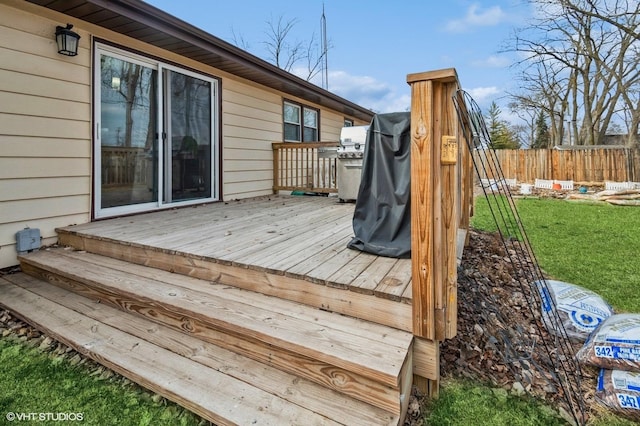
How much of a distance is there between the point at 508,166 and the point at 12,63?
617 inches

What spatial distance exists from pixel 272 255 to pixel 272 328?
709 millimetres

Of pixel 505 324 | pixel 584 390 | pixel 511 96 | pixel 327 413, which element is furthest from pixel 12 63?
pixel 511 96

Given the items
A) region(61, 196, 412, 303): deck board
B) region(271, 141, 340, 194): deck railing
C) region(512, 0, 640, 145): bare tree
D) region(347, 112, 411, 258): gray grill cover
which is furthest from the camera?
region(512, 0, 640, 145): bare tree

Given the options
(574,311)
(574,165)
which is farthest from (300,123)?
(574,165)

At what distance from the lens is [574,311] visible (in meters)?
2.37

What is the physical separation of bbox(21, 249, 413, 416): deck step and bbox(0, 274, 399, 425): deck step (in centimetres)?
5

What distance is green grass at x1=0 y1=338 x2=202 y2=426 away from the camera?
5.07 feet

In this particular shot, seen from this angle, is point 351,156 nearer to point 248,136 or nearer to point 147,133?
point 248,136

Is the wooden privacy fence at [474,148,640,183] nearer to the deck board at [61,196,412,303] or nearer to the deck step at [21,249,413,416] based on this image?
the deck board at [61,196,412,303]

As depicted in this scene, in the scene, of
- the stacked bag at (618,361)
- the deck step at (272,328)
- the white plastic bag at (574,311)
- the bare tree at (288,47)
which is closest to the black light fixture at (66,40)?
the deck step at (272,328)

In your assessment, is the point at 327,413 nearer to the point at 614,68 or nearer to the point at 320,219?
the point at 320,219

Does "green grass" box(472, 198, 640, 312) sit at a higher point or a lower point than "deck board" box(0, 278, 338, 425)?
higher

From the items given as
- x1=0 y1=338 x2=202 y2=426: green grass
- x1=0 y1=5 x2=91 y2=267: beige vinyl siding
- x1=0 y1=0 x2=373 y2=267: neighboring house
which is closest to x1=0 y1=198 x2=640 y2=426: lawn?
x1=0 y1=338 x2=202 y2=426: green grass

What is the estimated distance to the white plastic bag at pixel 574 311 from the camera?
2.28 metres
